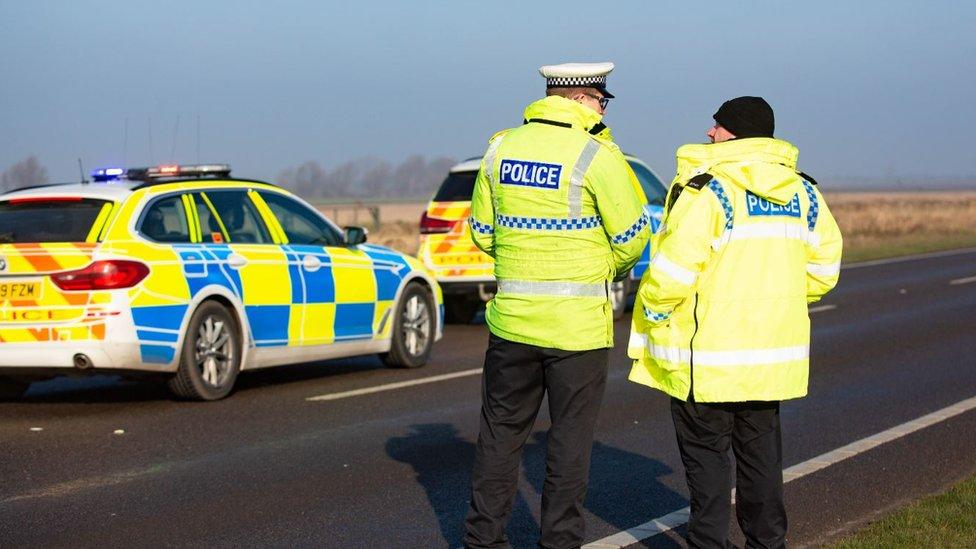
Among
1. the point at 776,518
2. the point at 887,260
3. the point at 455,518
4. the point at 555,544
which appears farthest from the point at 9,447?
the point at 887,260

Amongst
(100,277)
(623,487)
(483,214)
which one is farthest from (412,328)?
(483,214)

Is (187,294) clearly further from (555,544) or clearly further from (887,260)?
(887,260)

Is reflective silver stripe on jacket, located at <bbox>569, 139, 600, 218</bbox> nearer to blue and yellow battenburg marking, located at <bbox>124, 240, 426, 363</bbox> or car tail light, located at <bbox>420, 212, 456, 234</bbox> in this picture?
blue and yellow battenburg marking, located at <bbox>124, 240, 426, 363</bbox>

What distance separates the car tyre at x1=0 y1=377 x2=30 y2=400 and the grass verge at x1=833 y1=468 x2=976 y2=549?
651 cm

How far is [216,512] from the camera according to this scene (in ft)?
23.1

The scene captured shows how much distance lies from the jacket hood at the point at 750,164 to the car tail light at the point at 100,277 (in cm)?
545

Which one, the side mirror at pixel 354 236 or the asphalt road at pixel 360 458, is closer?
the asphalt road at pixel 360 458

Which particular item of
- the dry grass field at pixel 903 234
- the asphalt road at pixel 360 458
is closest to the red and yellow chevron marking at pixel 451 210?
the asphalt road at pixel 360 458

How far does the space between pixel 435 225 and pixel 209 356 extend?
237 inches

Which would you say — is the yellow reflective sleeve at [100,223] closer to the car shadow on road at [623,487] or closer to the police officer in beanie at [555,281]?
the car shadow on road at [623,487]

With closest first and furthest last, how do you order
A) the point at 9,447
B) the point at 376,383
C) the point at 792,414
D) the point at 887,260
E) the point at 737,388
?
the point at 737,388 → the point at 9,447 → the point at 792,414 → the point at 376,383 → the point at 887,260

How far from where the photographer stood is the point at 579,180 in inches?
211

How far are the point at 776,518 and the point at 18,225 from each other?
250 inches

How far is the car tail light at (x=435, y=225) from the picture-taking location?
16.2 metres
